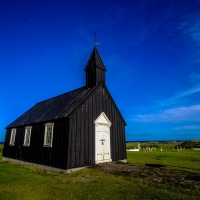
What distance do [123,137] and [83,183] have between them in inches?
367

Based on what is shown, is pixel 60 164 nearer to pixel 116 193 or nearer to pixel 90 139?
pixel 90 139

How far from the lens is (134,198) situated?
6.53 m

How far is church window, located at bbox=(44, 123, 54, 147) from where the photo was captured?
14.0 m

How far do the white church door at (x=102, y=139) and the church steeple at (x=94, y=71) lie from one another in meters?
3.55

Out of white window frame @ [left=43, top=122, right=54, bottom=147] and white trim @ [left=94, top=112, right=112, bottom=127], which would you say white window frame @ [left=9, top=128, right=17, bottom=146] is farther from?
white trim @ [left=94, top=112, right=112, bottom=127]

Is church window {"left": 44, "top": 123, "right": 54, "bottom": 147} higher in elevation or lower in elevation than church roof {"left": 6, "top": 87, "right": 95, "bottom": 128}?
lower

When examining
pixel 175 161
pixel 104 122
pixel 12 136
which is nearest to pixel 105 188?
pixel 104 122

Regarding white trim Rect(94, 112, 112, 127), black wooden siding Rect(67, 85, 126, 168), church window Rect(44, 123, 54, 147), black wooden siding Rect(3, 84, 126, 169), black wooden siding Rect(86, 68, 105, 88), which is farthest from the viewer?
black wooden siding Rect(86, 68, 105, 88)

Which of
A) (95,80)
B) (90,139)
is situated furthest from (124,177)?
(95,80)

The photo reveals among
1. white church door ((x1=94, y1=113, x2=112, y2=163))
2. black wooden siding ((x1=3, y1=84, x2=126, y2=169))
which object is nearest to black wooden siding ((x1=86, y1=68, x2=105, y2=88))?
black wooden siding ((x1=3, y1=84, x2=126, y2=169))

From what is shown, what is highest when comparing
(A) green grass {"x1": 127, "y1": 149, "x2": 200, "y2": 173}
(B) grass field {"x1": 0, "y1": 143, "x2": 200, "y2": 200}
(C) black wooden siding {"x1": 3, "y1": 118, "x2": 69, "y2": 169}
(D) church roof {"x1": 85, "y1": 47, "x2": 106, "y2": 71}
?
(D) church roof {"x1": 85, "y1": 47, "x2": 106, "y2": 71}

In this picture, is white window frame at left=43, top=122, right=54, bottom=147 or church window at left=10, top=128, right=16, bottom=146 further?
church window at left=10, top=128, right=16, bottom=146

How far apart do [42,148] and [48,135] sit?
1.34 meters

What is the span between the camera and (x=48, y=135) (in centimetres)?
1453
